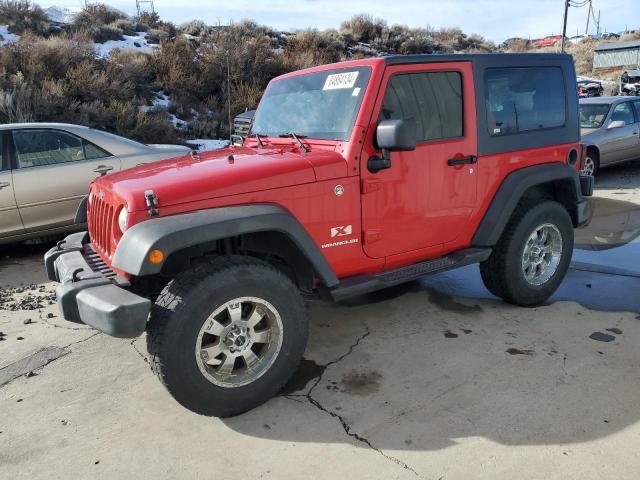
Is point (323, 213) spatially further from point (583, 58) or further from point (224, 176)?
point (583, 58)

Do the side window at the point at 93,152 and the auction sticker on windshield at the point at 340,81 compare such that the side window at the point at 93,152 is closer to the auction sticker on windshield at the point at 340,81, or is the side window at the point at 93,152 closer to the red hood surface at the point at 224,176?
the red hood surface at the point at 224,176

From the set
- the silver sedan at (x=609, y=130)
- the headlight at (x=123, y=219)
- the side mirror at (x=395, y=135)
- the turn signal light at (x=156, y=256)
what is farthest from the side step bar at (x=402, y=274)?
the silver sedan at (x=609, y=130)

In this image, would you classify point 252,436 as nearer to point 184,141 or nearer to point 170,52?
point 184,141

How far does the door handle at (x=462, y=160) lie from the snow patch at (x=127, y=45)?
630 inches

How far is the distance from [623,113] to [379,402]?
944 centimetres

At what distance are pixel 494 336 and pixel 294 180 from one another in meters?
1.90

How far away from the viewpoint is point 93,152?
593 cm

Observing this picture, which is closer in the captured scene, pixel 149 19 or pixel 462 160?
pixel 462 160

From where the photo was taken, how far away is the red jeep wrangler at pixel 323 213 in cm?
270

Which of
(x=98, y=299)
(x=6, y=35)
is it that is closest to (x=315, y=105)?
(x=98, y=299)

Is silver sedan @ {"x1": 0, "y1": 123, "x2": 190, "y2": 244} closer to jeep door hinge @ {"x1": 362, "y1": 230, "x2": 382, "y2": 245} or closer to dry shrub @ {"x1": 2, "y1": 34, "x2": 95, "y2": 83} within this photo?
jeep door hinge @ {"x1": 362, "y1": 230, "x2": 382, "y2": 245}

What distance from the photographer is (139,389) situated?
321 cm

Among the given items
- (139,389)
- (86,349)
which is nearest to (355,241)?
(139,389)

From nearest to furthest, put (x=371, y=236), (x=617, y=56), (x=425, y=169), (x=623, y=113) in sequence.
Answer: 1. (x=371, y=236)
2. (x=425, y=169)
3. (x=623, y=113)
4. (x=617, y=56)
